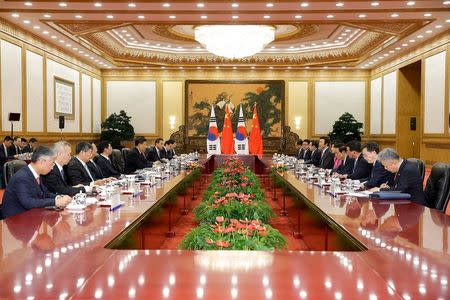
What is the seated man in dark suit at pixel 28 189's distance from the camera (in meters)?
3.47

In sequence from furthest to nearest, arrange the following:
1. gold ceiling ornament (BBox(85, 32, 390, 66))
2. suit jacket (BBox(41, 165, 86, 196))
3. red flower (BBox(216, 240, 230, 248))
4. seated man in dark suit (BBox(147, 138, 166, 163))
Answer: gold ceiling ornament (BBox(85, 32, 390, 66)) < seated man in dark suit (BBox(147, 138, 166, 163)) < suit jacket (BBox(41, 165, 86, 196)) < red flower (BBox(216, 240, 230, 248))

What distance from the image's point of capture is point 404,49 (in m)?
13.9

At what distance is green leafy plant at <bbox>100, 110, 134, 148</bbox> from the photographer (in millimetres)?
16438

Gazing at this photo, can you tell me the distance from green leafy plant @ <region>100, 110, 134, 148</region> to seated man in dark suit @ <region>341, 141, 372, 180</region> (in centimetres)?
1078

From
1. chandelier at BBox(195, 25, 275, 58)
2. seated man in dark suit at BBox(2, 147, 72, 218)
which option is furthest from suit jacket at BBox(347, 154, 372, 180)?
chandelier at BBox(195, 25, 275, 58)

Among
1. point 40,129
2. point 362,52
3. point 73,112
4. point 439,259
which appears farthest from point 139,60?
point 439,259

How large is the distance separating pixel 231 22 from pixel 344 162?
4.57 metres

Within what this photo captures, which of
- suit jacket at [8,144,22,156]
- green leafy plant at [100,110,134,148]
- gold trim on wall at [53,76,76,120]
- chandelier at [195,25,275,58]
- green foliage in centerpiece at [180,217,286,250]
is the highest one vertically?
chandelier at [195,25,275,58]

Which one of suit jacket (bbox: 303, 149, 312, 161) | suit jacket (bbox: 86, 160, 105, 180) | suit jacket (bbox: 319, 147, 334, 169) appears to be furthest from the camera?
suit jacket (bbox: 303, 149, 312, 161)

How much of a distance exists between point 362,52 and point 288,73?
340cm

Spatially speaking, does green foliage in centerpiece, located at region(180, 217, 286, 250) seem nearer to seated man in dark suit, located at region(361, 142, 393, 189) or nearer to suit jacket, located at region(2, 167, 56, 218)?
suit jacket, located at region(2, 167, 56, 218)

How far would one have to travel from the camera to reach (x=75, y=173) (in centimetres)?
550

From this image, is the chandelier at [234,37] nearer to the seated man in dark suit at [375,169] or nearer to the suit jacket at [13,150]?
the suit jacket at [13,150]

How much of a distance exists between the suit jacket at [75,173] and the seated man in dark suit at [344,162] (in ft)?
12.8
